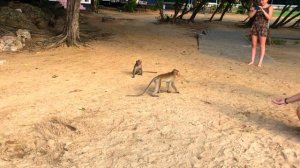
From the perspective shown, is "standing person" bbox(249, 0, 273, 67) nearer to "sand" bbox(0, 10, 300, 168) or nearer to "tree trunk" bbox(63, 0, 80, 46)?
"sand" bbox(0, 10, 300, 168)

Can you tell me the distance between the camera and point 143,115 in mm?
6102

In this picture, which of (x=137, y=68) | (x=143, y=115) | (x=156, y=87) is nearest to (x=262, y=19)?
(x=137, y=68)

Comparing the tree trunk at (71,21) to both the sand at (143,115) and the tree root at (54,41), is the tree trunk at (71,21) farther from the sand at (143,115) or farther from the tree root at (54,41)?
the sand at (143,115)

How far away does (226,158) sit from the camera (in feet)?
15.8

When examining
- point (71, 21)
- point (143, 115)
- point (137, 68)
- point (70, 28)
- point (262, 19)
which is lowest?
point (143, 115)

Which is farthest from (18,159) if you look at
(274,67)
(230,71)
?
(274,67)

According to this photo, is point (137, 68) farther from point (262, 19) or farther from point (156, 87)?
point (262, 19)

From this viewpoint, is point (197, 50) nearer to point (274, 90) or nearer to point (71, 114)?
point (274, 90)

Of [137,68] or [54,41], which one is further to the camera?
[54,41]

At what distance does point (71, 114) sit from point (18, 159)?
1.27m

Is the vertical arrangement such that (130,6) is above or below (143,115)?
above

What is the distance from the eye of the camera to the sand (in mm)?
4969

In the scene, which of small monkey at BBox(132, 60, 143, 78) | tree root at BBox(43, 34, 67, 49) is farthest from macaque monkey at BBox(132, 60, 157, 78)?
tree root at BBox(43, 34, 67, 49)

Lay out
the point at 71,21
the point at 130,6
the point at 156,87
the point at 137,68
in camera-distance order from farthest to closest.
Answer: the point at 130,6 < the point at 71,21 < the point at 137,68 < the point at 156,87
